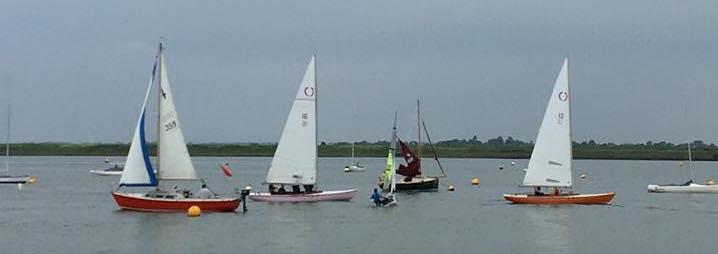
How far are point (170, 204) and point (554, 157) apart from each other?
21.9 meters

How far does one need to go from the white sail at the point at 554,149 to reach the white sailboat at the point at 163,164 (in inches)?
713

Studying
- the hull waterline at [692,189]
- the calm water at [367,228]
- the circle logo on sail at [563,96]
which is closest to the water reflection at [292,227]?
the calm water at [367,228]

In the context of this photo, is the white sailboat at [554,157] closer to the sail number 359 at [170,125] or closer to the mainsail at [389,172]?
the mainsail at [389,172]

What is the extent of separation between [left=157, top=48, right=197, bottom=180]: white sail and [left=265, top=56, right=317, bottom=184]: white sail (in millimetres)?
7073

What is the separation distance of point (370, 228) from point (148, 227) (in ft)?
32.2

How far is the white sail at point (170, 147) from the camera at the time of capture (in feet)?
181

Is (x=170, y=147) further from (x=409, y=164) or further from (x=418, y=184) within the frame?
(x=418, y=184)

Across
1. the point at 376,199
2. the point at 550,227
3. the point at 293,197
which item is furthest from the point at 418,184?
the point at 550,227

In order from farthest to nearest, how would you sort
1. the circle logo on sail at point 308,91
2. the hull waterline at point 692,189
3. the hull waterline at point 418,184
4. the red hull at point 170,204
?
the hull waterline at point 692,189
the hull waterline at point 418,184
the circle logo on sail at point 308,91
the red hull at point 170,204

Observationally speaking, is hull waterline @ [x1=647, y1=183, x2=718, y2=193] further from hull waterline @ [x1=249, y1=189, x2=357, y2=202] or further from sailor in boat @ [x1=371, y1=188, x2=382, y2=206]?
hull waterline @ [x1=249, y1=189, x2=357, y2=202]

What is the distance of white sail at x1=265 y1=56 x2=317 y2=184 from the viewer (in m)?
61.3

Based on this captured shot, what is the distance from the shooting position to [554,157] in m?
63.1

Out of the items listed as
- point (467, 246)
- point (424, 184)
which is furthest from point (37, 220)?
point (424, 184)

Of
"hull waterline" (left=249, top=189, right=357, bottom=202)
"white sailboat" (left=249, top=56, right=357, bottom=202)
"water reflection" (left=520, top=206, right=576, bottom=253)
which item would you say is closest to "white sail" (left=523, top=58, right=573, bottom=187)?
"water reflection" (left=520, top=206, right=576, bottom=253)
